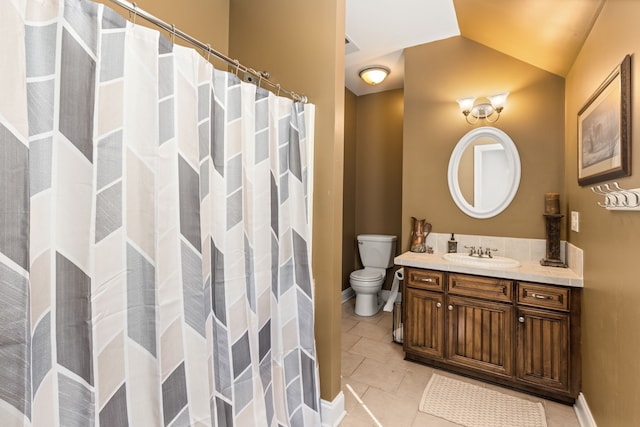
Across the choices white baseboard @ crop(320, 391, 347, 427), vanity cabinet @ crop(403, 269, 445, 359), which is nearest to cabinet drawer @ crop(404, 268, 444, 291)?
vanity cabinet @ crop(403, 269, 445, 359)

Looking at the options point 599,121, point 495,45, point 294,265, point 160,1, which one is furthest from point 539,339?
point 160,1

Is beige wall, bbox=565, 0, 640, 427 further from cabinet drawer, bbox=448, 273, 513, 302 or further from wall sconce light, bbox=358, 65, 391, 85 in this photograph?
wall sconce light, bbox=358, 65, 391, 85

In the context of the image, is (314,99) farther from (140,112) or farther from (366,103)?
(366,103)

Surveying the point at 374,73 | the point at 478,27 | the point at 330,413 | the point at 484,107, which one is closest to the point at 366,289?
the point at 330,413

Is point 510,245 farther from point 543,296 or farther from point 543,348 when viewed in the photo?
A: point 543,348

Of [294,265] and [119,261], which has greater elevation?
[119,261]

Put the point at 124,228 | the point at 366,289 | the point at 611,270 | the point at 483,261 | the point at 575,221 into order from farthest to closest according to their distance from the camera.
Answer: the point at 366,289
the point at 483,261
the point at 575,221
the point at 611,270
the point at 124,228

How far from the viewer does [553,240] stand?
218 centimetres

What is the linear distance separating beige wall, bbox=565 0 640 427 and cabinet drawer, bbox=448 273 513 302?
0.40 m

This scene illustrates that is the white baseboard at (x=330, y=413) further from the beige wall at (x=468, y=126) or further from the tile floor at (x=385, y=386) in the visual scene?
the beige wall at (x=468, y=126)

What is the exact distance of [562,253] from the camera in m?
2.25

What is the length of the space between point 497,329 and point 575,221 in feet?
2.92

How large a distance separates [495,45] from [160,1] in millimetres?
2412

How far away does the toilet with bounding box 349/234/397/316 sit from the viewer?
327cm
